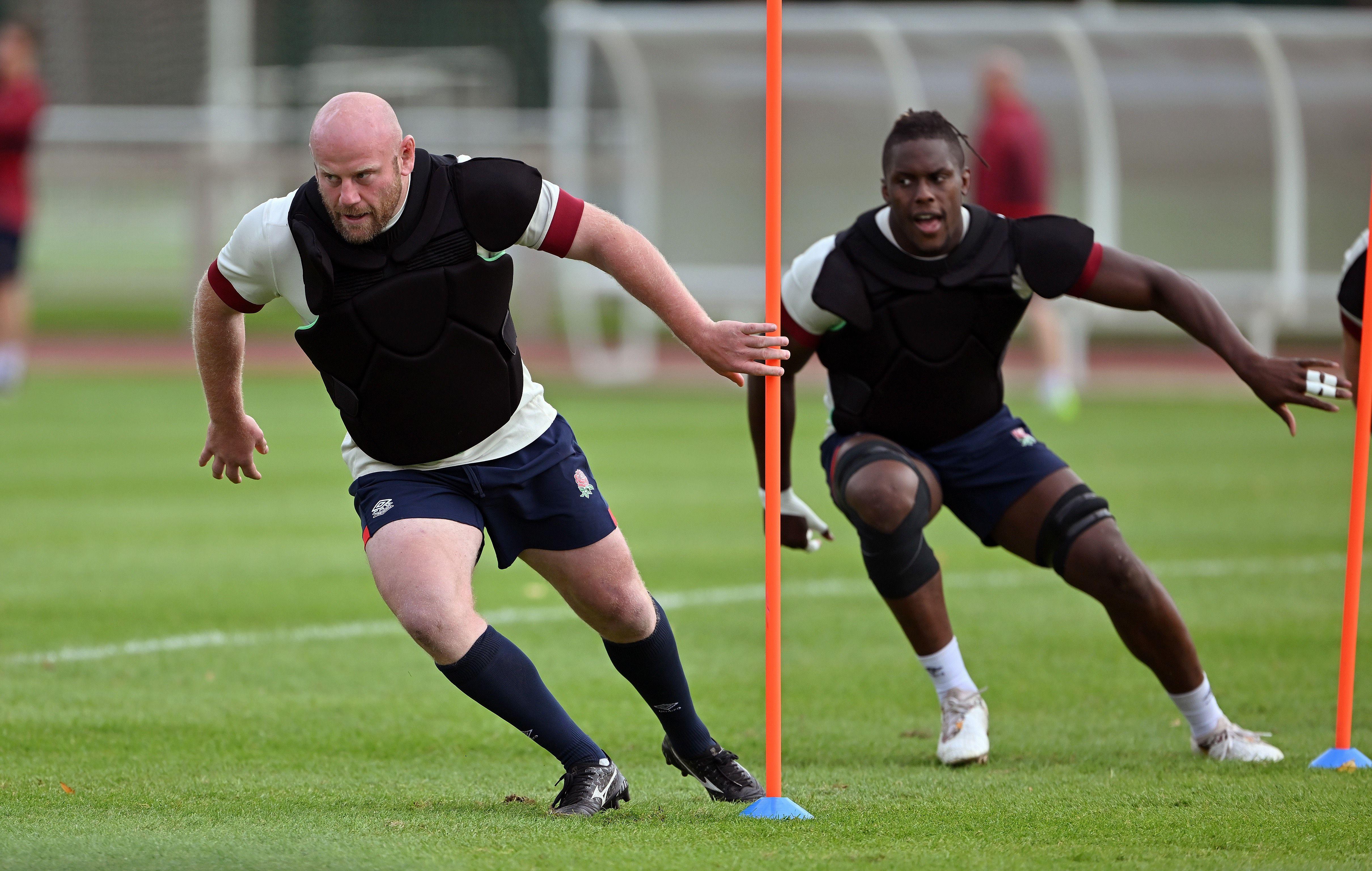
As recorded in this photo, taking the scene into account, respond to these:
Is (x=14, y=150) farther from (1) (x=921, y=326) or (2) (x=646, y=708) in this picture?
(1) (x=921, y=326)

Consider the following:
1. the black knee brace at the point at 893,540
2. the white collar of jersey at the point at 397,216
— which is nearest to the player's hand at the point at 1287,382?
the black knee brace at the point at 893,540

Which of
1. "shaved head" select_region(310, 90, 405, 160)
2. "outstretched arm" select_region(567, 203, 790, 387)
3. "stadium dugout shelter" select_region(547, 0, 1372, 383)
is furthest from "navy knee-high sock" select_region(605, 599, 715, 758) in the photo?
"stadium dugout shelter" select_region(547, 0, 1372, 383)

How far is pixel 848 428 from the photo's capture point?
5.87m

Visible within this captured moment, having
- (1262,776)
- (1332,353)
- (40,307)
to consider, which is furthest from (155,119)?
(1262,776)

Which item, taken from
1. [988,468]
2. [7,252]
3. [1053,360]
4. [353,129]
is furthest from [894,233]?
[7,252]

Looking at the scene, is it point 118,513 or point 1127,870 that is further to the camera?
point 118,513

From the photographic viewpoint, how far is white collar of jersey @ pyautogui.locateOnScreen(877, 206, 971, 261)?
555 centimetres

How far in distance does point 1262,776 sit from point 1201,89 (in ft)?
49.1

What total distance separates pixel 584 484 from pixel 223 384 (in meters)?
1.09

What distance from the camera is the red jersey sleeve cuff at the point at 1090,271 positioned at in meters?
5.33

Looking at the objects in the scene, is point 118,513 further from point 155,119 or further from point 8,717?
point 155,119

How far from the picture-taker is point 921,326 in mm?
5566

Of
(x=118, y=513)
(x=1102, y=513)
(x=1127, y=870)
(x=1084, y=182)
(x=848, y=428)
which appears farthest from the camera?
(x=1084, y=182)

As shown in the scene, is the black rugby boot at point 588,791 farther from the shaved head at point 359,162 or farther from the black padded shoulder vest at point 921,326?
the black padded shoulder vest at point 921,326
